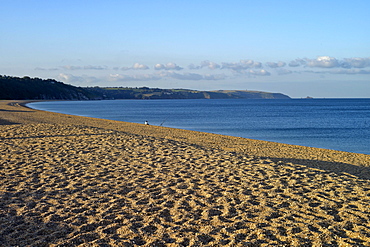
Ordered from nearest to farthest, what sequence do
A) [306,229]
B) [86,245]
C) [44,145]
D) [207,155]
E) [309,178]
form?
[86,245] → [306,229] → [309,178] → [207,155] → [44,145]

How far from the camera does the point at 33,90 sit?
151 metres

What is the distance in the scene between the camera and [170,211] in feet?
20.7

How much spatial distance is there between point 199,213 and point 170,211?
532mm

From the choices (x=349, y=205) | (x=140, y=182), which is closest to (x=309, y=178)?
(x=349, y=205)

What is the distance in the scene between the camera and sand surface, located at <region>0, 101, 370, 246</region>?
527 cm

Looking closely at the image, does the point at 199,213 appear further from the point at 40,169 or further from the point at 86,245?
the point at 40,169

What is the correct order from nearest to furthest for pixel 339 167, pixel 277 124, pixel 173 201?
1. pixel 173 201
2. pixel 339 167
3. pixel 277 124

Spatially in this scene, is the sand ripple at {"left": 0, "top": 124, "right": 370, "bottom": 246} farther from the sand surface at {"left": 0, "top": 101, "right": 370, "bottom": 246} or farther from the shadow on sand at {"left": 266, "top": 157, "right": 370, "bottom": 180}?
the shadow on sand at {"left": 266, "top": 157, "right": 370, "bottom": 180}

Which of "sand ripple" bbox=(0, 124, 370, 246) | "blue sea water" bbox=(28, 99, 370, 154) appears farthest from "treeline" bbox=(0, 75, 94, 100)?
"sand ripple" bbox=(0, 124, 370, 246)

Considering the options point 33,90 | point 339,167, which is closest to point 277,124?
point 339,167

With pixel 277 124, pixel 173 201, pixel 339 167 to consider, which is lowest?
pixel 277 124

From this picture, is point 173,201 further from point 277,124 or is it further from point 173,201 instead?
point 277,124

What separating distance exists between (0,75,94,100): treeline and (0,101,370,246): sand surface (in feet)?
411

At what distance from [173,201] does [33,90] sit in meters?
159
